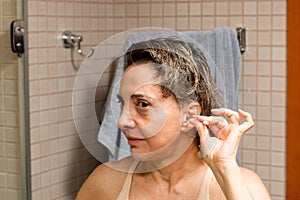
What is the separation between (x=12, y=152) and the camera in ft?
3.91

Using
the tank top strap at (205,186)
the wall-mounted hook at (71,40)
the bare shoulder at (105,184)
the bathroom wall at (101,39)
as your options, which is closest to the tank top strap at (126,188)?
the bare shoulder at (105,184)

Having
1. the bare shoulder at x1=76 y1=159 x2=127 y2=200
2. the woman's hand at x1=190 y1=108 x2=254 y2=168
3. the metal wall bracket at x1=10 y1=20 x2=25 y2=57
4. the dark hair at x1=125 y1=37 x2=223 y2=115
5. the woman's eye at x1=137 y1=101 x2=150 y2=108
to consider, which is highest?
the metal wall bracket at x1=10 y1=20 x2=25 y2=57

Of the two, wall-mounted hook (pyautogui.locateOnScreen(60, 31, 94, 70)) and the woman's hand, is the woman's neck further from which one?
wall-mounted hook (pyautogui.locateOnScreen(60, 31, 94, 70))

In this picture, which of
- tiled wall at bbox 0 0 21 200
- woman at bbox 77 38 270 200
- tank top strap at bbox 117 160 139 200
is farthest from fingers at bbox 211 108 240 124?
tiled wall at bbox 0 0 21 200

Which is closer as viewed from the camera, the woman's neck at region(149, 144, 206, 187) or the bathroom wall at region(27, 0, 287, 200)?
the woman's neck at region(149, 144, 206, 187)

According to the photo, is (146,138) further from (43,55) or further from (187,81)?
(43,55)

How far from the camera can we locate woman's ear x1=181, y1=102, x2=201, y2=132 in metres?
0.97

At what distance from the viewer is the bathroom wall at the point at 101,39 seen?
1.38m

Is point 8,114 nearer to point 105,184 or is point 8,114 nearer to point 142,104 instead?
point 105,184

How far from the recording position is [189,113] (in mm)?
969

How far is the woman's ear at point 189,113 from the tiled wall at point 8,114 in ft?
1.31

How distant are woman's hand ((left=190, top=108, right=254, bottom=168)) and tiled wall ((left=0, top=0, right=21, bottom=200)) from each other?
418 mm

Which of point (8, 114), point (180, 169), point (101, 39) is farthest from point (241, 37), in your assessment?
point (8, 114)

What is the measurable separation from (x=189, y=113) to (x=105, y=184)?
29 cm
